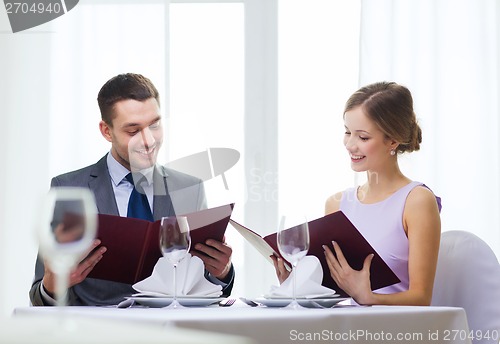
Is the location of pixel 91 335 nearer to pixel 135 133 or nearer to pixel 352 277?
pixel 352 277

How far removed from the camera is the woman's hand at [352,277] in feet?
6.14

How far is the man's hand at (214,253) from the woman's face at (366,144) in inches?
22.6

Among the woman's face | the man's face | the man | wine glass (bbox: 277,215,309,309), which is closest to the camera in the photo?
wine glass (bbox: 277,215,309,309)

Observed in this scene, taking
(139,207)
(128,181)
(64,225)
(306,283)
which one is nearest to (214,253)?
(306,283)

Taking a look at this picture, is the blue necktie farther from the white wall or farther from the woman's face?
the white wall

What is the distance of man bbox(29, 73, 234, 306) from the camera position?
2092 mm

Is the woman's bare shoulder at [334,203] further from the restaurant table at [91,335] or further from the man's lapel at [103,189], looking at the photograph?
the restaurant table at [91,335]

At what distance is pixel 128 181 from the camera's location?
8.14 ft

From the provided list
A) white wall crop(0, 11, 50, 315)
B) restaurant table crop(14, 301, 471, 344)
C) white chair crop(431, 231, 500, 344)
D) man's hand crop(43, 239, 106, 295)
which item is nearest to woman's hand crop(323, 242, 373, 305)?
restaurant table crop(14, 301, 471, 344)

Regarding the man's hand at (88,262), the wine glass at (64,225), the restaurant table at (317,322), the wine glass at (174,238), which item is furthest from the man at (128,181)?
the wine glass at (64,225)

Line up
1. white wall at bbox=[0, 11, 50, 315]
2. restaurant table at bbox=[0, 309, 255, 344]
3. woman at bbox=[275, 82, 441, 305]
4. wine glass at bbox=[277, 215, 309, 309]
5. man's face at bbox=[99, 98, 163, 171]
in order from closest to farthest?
restaurant table at bbox=[0, 309, 255, 344], wine glass at bbox=[277, 215, 309, 309], woman at bbox=[275, 82, 441, 305], man's face at bbox=[99, 98, 163, 171], white wall at bbox=[0, 11, 50, 315]

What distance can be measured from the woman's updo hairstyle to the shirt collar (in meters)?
0.65

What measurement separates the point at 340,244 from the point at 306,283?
0.13 meters

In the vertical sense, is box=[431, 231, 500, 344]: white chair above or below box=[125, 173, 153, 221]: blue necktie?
below
